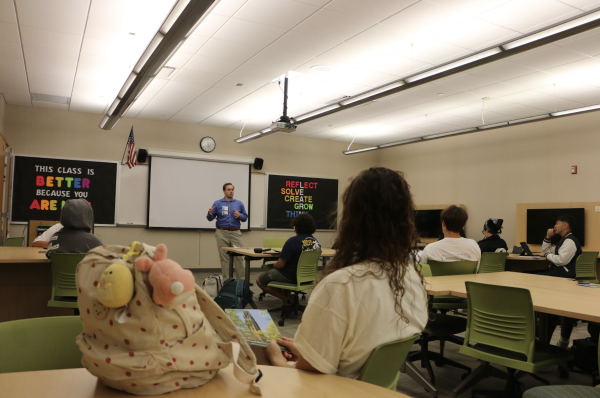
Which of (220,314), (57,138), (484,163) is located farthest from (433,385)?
(57,138)

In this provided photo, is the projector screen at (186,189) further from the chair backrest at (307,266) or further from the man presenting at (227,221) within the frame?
the chair backrest at (307,266)

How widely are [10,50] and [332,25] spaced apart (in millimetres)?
3882

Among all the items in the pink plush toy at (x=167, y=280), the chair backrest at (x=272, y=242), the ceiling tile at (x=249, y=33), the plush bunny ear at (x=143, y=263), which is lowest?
the chair backrest at (x=272, y=242)

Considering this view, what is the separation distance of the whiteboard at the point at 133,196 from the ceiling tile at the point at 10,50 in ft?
10.9

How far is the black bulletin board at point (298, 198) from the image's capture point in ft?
32.8

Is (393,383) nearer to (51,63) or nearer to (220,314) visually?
(220,314)

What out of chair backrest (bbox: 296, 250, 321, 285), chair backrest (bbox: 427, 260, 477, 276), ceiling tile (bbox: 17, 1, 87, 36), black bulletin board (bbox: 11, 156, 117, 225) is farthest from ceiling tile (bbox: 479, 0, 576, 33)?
black bulletin board (bbox: 11, 156, 117, 225)

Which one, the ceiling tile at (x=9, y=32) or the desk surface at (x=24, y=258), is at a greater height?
the ceiling tile at (x=9, y=32)

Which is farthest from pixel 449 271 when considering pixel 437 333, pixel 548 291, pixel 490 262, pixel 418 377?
pixel 490 262

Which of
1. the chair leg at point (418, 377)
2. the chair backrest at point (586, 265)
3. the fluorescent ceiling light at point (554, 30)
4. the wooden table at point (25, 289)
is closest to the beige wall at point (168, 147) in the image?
the chair backrest at point (586, 265)

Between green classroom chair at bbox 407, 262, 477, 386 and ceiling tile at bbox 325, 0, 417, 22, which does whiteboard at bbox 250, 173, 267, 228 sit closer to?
ceiling tile at bbox 325, 0, 417, 22

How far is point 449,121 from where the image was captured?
27.5 ft

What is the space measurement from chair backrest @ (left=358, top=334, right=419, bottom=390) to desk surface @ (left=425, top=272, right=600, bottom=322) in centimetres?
135

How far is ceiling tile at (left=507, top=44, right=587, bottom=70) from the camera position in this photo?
16.1ft
